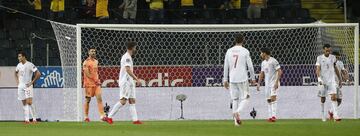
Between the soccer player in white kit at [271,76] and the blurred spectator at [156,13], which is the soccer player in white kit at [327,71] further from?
the blurred spectator at [156,13]

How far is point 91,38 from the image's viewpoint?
29125 mm

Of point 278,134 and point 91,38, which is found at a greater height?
point 91,38

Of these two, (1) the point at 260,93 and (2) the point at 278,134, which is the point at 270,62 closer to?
(1) the point at 260,93

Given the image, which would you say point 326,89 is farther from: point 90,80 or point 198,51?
point 90,80

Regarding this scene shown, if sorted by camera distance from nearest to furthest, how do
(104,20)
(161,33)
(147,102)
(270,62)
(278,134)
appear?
1. (278,134)
2. (270,62)
3. (147,102)
4. (161,33)
5. (104,20)

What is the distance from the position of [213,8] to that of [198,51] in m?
5.54

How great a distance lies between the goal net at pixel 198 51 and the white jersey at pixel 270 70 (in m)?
2.35

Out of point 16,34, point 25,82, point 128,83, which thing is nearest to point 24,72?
point 25,82

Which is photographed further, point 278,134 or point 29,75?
point 29,75

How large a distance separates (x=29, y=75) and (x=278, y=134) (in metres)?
10.1

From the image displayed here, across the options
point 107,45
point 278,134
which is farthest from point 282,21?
point 278,134

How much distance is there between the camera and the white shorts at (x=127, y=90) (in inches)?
862

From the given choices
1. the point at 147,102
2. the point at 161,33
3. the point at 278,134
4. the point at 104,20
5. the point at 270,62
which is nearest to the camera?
the point at 278,134

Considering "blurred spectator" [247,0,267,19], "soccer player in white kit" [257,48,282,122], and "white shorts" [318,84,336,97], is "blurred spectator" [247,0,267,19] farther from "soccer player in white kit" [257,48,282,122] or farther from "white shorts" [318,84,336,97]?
"white shorts" [318,84,336,97]
